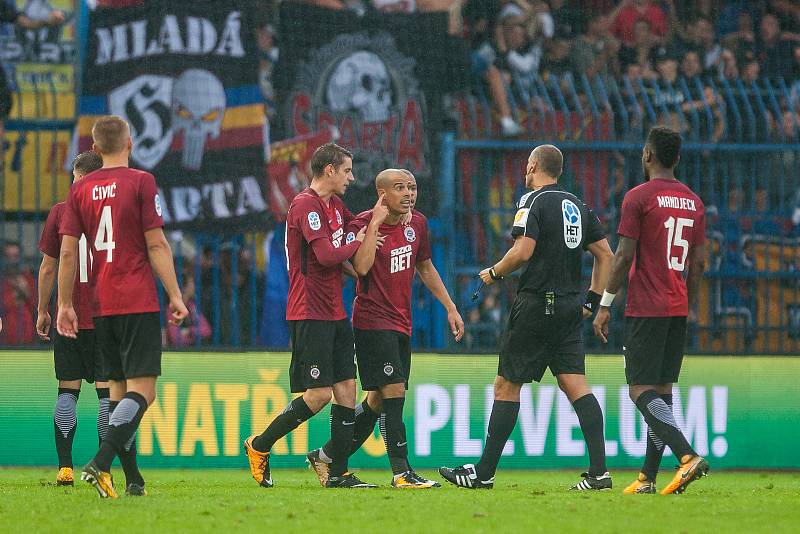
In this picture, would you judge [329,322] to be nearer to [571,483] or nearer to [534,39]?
[571,483]

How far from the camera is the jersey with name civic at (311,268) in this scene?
8867 millimetres

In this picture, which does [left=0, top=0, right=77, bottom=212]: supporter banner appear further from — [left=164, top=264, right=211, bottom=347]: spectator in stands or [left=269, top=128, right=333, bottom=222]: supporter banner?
[left=269, top=128, right=333, bottom=222]: supporter banner

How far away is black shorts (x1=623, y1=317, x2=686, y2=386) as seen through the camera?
8594 millimetres

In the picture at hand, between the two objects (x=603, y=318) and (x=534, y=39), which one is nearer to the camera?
(x=603, y=318)

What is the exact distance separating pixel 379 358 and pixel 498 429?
924 mm

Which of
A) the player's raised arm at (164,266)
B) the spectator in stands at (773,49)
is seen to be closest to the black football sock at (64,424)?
the player's raised arm at (164,266)

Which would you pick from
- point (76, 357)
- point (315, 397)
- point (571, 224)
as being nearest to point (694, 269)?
point (571, 224)

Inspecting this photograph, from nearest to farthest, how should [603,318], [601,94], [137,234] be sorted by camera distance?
[137,234], [603,318], [601,94]

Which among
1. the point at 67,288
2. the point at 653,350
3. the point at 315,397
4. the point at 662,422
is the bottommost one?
the point at 662,422

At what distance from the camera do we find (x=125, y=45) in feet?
45.5

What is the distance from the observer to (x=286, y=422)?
8.91m

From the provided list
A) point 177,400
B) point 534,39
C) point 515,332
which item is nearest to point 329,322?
point 515,332

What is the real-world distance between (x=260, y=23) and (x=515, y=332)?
21.5ft

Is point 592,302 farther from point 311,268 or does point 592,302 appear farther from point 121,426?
point 121,426
